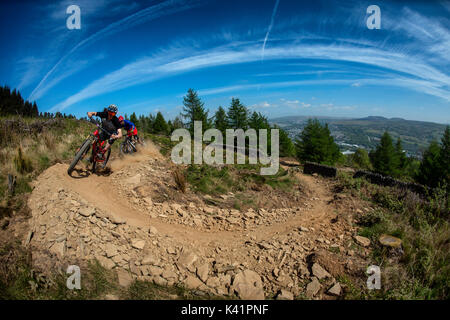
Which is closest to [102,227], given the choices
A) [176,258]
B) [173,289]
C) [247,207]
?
[176,258]

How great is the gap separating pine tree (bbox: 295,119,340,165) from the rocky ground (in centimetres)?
2665

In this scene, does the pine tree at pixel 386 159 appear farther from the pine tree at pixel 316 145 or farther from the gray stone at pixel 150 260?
the gray stone at pixel 150 260

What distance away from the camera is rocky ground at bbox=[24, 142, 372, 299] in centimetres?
362

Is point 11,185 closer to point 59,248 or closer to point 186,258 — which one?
point 59,248

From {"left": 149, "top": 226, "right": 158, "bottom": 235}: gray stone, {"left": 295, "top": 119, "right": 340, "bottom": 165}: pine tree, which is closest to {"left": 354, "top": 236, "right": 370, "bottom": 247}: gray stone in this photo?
{"left": 149, "top": 226, "right": 158, "bottom": 235}: gray stone

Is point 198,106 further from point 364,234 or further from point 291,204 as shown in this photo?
point 364,234

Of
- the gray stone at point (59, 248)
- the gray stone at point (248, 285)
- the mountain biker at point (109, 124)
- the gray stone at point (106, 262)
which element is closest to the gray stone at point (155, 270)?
the gray stone at point (106, 262)

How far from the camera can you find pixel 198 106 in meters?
40.2

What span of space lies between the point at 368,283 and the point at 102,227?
556 centimetres

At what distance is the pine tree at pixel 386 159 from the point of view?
140 ft

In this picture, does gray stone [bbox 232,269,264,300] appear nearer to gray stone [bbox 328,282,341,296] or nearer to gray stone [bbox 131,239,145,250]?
gray stone [bbox 328,282,341,296]

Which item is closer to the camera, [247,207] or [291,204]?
[247,207]

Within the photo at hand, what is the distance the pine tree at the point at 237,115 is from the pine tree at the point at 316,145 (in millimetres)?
13542

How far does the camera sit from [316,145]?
3188 cm
